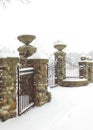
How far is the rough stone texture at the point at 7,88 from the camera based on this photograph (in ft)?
24.5

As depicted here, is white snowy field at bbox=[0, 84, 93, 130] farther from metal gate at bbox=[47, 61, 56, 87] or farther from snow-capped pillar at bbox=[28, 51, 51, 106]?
metal gate at bbox=[47, 61, 56, 87]

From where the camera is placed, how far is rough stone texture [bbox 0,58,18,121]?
7.46 meters

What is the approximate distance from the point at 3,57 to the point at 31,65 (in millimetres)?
2393

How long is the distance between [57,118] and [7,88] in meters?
1.54

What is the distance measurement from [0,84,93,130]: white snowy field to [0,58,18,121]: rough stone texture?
24 centimetres

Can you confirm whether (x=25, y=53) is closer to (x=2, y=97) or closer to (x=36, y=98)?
(x=36, y=98)

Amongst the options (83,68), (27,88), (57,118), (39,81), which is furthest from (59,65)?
(57,118)

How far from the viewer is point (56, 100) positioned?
1042 cm

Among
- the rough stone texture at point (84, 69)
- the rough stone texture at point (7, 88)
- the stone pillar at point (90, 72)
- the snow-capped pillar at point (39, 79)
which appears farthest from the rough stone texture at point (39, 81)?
the stone pillar at point (90, 72)

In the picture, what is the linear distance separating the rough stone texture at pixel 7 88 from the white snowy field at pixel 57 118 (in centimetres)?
24

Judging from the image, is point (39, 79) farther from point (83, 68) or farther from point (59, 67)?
point (83, 68)

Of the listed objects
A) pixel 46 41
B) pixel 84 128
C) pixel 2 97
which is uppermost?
pixel 46 41

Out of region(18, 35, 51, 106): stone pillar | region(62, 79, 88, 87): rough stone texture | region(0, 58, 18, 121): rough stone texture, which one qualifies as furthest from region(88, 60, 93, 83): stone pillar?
region(0, 58, 18, 121): rough stone texture

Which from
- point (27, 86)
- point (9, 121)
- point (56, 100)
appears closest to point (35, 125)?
point (9, 121)
